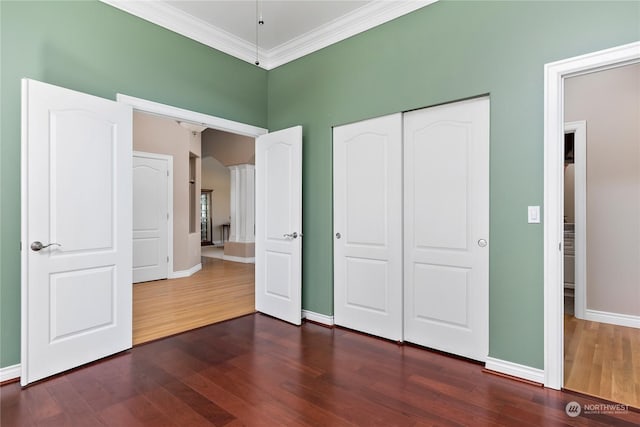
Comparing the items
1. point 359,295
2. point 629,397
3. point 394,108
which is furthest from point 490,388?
point 394,108

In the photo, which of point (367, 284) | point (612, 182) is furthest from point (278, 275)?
point (612, 182)

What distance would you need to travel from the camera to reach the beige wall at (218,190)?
40.1ft

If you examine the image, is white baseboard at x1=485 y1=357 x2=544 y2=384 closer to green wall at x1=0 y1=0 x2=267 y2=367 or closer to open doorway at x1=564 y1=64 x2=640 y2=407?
open doorway at x1=564 y1=64 x2=640 y2=407

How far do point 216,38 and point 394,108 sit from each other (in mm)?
2058

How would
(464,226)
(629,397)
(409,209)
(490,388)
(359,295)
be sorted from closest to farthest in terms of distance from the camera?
1. (629,397)
2. (490,388)
3. (464,226)
4. (409,209)
5. (359,295)

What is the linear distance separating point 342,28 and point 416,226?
213 centimetres

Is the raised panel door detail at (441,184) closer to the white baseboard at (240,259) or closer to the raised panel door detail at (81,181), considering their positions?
the raised panel door detail at (81,181)

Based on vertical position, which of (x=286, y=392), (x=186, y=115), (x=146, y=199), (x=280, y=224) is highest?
(x=186, y=115)

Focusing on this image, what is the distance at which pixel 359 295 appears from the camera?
338cm

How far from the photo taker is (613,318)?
11.5ft

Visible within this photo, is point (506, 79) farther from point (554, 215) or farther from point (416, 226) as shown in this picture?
point (416, 226)

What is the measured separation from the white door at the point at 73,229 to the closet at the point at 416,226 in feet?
6.60

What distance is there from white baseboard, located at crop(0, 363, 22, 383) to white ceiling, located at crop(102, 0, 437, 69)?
2.93m

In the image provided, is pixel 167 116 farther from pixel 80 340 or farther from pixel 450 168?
pixel 450 168
